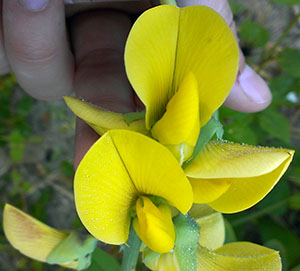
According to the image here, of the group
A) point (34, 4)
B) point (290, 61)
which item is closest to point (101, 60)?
point (34, 4)

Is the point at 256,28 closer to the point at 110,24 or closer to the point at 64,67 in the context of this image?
the point at 110,24

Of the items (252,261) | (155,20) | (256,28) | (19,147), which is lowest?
(19,147)

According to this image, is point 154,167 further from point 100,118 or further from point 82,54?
point 82,54

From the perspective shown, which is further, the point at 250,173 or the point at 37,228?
the point at 37,228

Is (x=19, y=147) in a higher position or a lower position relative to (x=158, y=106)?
lower

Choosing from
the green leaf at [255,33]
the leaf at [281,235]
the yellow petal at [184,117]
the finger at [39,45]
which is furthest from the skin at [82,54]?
the leaf at [281,235]

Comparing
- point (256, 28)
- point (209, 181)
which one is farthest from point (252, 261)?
point (256, 28)
